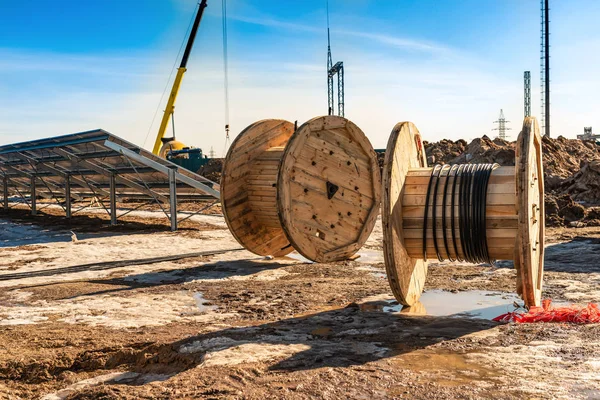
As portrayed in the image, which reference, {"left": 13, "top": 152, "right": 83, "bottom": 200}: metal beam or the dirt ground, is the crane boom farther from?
the dirt ground

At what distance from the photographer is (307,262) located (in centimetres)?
1067

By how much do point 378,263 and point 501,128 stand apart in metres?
48.6

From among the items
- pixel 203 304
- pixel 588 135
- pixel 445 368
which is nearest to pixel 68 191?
pixel 203 304

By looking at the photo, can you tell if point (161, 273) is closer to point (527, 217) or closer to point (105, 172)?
point (527, 217)

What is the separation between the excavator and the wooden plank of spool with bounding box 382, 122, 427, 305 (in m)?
27.5

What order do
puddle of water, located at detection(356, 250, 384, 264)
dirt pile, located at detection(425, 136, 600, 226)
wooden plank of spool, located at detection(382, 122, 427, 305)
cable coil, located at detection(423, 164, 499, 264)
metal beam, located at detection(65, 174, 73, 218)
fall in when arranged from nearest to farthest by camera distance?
wooden plank of spool, located at detection(382, 122, 427, 305), cable coil, located at detection(423, 164, 499, 264), puddle of water, located at detection(356, 250, 384, 264), dirt pile, located at detection(425, 136, 600, 226), metal beam, located at detection(65, 174, 73, 218)

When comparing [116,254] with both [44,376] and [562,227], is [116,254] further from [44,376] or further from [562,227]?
[562,227]

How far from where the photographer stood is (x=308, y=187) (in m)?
9.54

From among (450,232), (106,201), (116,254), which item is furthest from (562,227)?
(106,201)

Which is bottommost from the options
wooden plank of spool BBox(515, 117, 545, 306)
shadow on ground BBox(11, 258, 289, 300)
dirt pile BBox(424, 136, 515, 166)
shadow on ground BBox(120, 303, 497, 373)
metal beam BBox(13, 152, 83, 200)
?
shadow on ground BBox(120, 303, 497, 373)

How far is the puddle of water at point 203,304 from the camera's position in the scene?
7.26m

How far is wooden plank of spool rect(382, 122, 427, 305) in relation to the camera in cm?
618

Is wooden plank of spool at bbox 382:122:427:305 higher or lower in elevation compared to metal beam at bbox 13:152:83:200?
lower

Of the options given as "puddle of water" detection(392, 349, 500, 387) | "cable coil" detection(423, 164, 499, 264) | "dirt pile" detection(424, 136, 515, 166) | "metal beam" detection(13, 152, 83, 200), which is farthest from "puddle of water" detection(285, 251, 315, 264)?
"dirt pile" detection(424, 136, 515, 166)
